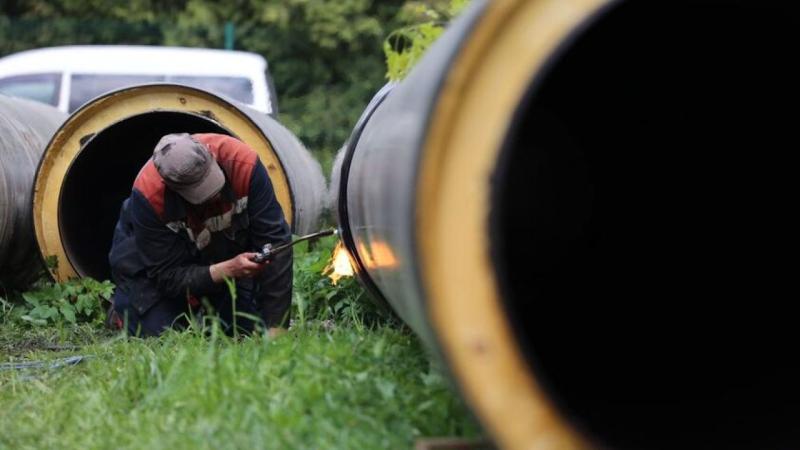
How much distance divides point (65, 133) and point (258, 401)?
299 cm

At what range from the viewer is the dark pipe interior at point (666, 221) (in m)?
3.12

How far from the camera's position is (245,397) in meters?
3.14

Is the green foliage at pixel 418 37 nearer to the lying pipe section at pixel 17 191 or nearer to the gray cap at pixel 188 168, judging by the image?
the gray cap at pixel 188 168

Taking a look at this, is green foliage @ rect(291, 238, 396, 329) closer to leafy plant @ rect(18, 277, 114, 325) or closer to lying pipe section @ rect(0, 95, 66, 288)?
leafy plant @ rect(18, 277, 114, 325)

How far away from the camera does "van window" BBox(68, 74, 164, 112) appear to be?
8.40 m

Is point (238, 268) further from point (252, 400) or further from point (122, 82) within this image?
point (122, 82)

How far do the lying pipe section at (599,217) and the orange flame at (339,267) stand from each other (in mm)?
835

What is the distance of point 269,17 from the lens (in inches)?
613

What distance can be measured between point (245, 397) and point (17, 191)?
3.10m

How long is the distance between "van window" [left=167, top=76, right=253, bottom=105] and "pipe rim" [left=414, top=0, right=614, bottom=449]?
590 cm

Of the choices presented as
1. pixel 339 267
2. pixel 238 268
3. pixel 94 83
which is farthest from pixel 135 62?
pixel 238 268

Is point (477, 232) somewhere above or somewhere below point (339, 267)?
above

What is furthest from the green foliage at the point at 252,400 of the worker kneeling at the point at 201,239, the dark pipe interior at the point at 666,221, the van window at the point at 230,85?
the van window at the point at 230,85

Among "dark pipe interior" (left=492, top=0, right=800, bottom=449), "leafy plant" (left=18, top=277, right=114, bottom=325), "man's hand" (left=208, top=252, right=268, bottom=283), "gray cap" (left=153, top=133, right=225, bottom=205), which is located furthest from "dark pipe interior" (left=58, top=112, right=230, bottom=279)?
"dark pipe interior" (left=492, top=0, right=800, bottom=449)
